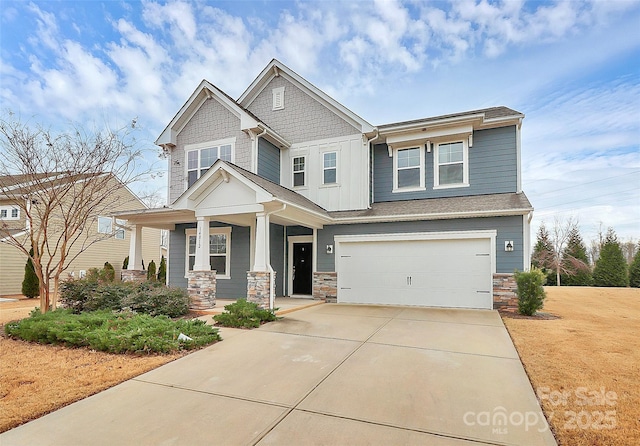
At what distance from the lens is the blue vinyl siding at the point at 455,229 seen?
31.6ft

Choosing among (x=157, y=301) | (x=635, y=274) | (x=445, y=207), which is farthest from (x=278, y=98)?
(x=635, y=274)

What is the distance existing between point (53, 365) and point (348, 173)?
9384 millimetres

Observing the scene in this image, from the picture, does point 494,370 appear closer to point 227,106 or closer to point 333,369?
point 333,369

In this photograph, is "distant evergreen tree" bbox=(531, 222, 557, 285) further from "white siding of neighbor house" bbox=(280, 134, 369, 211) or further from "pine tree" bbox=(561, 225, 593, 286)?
"white siding of neighbor house" bbox=(280, 134, 369, 211)

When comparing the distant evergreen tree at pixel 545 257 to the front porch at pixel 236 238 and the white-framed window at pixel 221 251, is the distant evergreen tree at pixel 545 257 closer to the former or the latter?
the front porch at pixel 236 238

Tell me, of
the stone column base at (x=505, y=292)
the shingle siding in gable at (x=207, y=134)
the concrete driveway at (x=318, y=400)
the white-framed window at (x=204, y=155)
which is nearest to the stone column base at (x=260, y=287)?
the concrete driveway at (x=318, y=400)

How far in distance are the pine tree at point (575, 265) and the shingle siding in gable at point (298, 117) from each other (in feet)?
59.2

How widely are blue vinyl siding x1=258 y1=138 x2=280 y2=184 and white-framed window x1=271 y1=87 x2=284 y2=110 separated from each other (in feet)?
5.61

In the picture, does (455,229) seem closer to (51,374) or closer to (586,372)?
(586,372)

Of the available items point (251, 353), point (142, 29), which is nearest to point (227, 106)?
point (142, 29)

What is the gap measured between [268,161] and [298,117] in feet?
6.90

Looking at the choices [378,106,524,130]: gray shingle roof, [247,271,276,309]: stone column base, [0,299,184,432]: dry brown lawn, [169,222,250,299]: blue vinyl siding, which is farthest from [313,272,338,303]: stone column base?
[0,299,184,432]: dry brown lawn

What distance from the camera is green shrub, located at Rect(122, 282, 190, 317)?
8.02 m

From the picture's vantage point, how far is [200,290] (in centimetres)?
980
